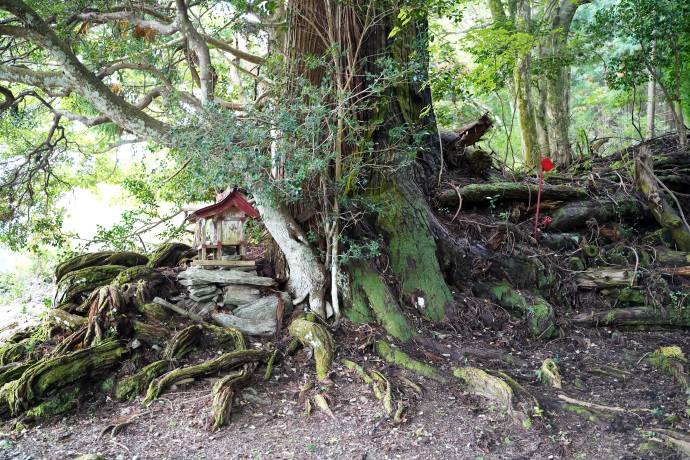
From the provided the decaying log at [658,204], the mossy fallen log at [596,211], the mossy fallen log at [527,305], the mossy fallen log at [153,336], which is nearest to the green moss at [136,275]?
the mossy fallen log at [153,336]

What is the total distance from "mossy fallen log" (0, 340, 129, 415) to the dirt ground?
0.18m

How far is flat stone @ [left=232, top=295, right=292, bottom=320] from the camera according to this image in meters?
4.94

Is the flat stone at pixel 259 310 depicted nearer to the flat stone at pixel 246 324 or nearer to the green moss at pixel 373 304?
the flat stone at pixel 246 324

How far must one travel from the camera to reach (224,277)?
195 inches

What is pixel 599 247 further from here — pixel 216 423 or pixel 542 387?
pixel 216 423

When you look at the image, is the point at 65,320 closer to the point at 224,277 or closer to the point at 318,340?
the point at 224,277

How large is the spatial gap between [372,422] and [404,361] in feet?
2.97

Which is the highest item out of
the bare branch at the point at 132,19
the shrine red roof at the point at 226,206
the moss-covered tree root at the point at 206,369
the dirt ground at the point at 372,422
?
the bare branch at the point at 132,19

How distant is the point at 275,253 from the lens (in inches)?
223

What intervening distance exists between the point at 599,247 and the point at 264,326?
15.7 feet

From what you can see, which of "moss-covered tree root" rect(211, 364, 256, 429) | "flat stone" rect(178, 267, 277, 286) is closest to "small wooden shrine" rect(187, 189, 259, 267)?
"flat stone" rect(178, 267, 277, 286)

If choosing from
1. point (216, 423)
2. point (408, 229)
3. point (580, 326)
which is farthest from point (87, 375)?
point (580, 326)

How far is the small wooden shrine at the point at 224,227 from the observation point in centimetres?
459

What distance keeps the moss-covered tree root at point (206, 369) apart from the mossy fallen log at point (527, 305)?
2809mm
